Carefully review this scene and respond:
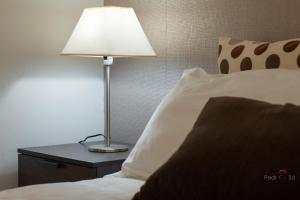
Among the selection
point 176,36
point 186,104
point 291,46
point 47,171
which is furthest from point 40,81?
point 291,46

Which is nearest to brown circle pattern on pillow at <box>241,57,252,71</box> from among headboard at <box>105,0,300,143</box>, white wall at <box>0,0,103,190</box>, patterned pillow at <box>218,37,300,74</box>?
patterned pillow at <box>218,37,300,74</box>

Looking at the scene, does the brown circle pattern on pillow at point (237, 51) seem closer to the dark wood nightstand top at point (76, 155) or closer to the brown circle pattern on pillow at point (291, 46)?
the brown circle pattern on pillow at point (291, 46)

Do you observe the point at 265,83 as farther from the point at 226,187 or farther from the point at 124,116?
the point at 124,116

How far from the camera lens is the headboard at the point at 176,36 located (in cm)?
206

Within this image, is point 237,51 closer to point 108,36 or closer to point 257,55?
point 257,55

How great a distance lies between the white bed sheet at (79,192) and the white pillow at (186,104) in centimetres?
11

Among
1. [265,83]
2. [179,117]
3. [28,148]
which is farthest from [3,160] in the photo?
[265,83]

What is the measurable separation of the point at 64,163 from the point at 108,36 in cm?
A: 53

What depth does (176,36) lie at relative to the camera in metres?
2.41

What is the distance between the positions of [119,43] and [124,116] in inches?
21.1

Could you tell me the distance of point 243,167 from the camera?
1061 millimetres

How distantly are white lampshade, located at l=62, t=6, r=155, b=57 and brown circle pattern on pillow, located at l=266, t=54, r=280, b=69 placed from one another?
0.61m

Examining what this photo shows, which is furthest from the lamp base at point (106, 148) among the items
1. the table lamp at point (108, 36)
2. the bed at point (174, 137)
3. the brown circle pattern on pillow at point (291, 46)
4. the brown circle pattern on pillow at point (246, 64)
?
the brown circle pattern on pillow at point (291, 46)

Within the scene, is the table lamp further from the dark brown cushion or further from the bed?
the dark brown cushion
